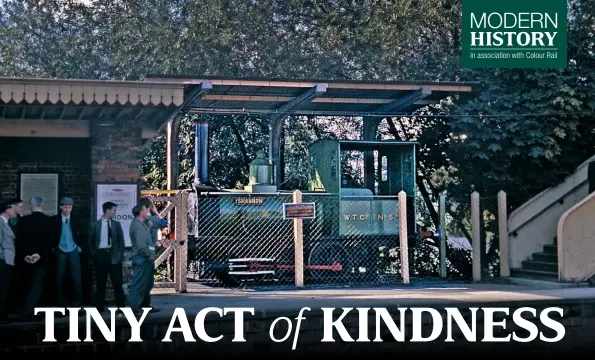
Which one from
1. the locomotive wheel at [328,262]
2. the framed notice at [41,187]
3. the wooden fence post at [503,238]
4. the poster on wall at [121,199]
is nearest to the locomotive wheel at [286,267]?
the locomotive wheel at [328,262]

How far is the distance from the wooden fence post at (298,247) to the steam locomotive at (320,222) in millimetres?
273

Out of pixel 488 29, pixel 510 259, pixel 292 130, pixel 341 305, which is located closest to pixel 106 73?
pixel 292 130

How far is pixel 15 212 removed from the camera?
1061 cm

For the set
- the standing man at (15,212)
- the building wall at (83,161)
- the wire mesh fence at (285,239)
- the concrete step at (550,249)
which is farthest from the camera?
the concrete step at (550,249)

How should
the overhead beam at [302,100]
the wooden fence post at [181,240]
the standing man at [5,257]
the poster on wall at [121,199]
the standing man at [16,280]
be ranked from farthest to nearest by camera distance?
1. the overhead beam at [302,100]
2. the wooden fence post at [181,240]
3. the poster on wall at [121,199]
4. the standing man at [16,280]
5. the standing man at [5,257]

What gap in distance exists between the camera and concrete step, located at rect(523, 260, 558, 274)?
15789 millimetres

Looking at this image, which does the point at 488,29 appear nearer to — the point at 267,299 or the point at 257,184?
the point at 257,184

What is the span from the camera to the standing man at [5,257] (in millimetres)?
10250

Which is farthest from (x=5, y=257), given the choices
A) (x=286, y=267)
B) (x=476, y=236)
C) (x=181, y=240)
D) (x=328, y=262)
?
(x=476, y=236)

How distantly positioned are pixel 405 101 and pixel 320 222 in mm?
Answer: 3113

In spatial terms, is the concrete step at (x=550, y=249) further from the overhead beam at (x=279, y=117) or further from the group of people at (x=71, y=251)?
the group of people at (x=71, y=251)

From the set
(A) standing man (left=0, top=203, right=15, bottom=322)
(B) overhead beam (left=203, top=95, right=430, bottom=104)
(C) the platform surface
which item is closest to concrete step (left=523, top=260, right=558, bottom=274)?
(C) the platform surface

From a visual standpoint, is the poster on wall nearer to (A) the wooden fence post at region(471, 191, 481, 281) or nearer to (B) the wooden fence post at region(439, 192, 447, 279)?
(B) the wooden fence post at region(439, 192, 447, 279)

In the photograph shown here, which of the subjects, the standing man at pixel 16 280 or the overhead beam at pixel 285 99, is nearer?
the standing man at pixel 16 280
